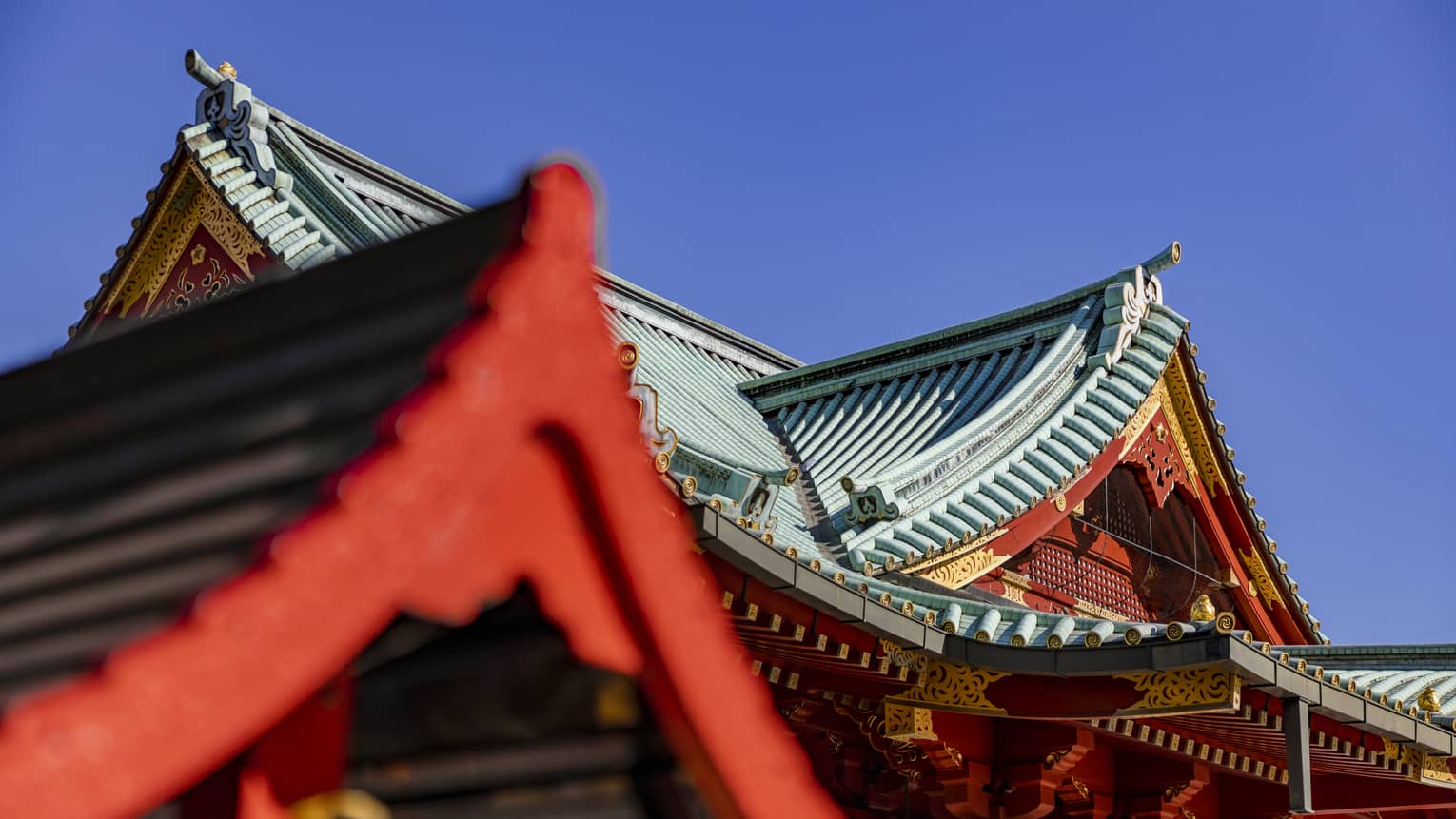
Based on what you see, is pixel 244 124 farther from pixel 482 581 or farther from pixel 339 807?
pixel 482 581

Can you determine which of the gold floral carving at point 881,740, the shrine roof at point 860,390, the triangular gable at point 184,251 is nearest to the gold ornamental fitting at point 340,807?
the shrine roof at point 860,390

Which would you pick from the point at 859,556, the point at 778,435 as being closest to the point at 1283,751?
the point at 859,556

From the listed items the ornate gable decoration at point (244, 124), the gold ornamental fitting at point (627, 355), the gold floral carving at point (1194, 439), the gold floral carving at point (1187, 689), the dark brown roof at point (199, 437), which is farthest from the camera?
the gold floral carving at point (1194, 439)

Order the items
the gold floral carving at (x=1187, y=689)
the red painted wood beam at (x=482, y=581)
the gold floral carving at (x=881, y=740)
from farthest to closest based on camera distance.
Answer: the gold floral carving at (x=881, y=740) → the gold floral carving at (x=1187, y=689) → the red painted wood beam at (x=482, y=581)

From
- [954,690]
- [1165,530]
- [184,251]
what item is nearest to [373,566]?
[954,690]

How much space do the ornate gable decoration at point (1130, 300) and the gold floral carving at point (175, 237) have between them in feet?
16.8

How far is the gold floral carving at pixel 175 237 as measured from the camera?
27.0ft

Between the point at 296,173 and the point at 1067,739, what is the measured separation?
494cm

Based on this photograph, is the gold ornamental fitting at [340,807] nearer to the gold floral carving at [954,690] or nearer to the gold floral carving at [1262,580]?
the gold floral carving at [954,690]

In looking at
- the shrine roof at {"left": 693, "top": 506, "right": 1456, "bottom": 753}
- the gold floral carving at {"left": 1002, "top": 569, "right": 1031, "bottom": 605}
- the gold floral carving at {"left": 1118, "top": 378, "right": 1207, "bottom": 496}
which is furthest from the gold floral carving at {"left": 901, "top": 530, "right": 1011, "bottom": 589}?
the gold floral carving at {"left": 1118, "top": 378, "right": 1207, "bottom": 496}

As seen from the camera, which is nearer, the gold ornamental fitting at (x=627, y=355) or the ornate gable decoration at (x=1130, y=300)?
the gold ornamental fitting at (x=627, y=355)

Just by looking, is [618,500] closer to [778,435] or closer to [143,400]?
[143,400]

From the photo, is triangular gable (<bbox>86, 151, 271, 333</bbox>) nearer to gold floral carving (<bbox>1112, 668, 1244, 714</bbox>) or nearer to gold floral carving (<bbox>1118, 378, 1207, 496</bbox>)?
gold floral carving (<bbox>1112, 668, 1244, 714</bbox>)

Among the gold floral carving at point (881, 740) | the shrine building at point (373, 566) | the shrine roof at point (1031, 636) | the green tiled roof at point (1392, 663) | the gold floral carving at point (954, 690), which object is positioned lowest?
the shrine building at point (373, 566)
